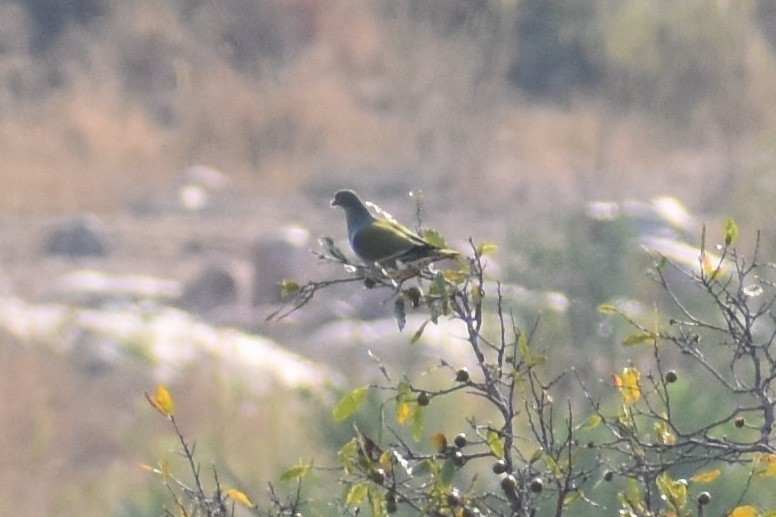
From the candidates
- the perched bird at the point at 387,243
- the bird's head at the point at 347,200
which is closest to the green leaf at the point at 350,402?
the perched bird at the point at 387,243

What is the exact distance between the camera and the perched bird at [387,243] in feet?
8.29

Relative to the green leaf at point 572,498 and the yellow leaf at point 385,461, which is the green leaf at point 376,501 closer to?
the yellow leaf at point 385,461

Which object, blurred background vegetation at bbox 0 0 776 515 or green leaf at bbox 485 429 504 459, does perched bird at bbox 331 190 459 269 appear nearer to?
green leaf at bbox 485 429 504 459

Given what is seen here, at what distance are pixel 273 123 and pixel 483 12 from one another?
316cm

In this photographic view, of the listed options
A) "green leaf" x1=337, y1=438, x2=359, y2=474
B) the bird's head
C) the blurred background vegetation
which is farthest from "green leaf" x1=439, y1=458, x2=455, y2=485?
the blurred background vegetation

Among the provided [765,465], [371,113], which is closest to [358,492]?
[765,465]

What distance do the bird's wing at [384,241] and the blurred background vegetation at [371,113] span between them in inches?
323

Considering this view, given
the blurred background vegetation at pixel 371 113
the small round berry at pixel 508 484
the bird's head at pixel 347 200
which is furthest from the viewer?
the blurred background vegetation at pixel 371 113

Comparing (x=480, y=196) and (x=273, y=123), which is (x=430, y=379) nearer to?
(x=480, y=196)

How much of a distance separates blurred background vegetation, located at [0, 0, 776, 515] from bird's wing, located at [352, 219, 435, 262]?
820 cm

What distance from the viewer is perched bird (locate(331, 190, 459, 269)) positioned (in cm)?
253

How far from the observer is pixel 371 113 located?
2319cm

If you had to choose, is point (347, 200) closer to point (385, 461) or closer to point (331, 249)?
point (331, 249)

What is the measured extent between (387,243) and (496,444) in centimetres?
75
